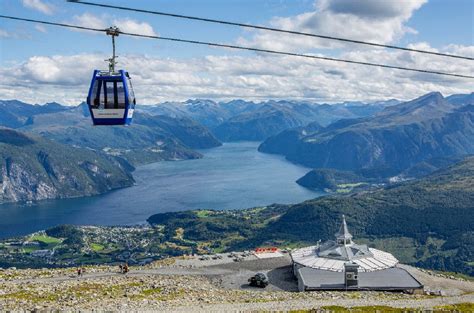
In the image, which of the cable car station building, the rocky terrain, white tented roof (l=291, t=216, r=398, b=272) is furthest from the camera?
white tented roof (l=291, t=216, r=398, b=272)

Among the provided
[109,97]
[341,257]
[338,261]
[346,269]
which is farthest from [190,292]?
[341,257]

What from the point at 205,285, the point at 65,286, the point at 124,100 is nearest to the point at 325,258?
the point at 205,285

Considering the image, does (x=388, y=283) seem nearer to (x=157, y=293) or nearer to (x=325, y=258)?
(x=325, y=258)

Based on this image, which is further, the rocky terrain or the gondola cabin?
the rocky terrain

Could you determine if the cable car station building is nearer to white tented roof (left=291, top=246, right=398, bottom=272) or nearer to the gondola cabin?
white tented roof (left=291, top=246, right=398, bottom=272)

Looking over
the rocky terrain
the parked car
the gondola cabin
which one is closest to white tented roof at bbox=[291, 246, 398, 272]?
the rocky terrain

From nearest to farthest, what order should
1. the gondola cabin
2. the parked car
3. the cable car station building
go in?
1. the gondola cabin
2. the cable car station building
3. the parked car
